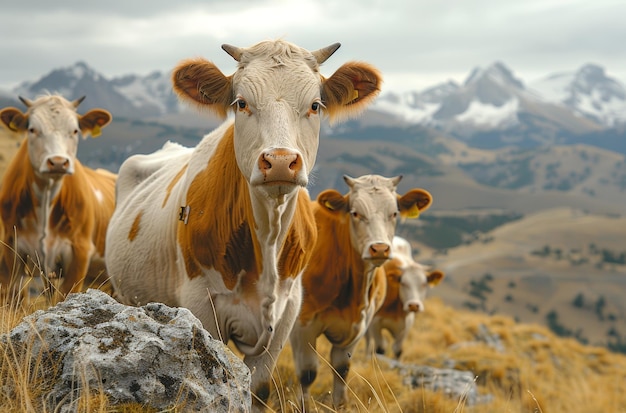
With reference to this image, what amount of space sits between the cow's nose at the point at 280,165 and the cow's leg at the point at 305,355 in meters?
3.72

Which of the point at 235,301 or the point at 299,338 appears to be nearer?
the point at 235,301

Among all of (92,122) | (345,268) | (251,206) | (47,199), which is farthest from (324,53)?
(92,122)

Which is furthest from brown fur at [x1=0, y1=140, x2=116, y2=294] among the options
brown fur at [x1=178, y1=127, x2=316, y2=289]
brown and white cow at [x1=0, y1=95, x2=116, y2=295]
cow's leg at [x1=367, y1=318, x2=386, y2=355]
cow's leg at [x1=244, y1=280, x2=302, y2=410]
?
cow's leg at [x1=367, y1=318, x2=386, y2=355]

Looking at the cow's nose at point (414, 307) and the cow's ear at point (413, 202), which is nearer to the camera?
the cow's ear at point (413, 202)

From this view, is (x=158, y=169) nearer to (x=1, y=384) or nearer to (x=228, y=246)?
(x=228, y=246)

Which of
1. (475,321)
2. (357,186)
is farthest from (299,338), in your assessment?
(475,321)

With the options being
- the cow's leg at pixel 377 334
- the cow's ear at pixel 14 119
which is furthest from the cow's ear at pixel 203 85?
the cow's leg at pixel 377 334

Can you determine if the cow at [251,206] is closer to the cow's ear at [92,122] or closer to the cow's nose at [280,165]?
A: the cow's nose at [280,165]

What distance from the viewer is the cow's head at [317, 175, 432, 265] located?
25.5ft

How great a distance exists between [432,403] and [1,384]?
5.40 m

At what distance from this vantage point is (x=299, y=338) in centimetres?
741

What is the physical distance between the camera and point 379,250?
7.38 metres

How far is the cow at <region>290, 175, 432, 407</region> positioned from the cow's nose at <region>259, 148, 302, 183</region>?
12.5 feet

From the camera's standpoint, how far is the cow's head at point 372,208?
778 cm
